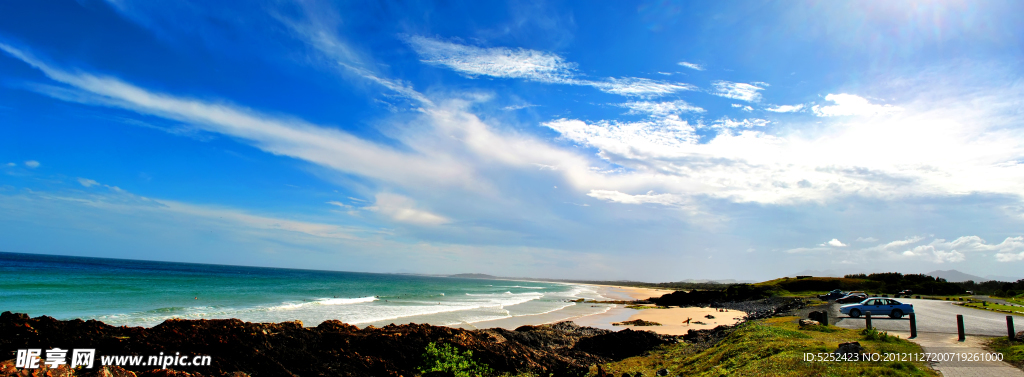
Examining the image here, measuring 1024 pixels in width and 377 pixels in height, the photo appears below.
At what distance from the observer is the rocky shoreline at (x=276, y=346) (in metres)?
9.33

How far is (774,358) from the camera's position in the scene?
10812 mm

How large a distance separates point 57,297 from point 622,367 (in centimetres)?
4807

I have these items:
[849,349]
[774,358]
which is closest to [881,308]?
[849,349]

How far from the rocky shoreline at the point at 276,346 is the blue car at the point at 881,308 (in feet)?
58.0

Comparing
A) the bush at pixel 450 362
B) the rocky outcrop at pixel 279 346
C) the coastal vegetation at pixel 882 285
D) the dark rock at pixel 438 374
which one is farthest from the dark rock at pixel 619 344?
the coastal vegetation at pixel 882 285

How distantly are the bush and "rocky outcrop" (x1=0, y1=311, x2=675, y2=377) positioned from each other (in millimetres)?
316

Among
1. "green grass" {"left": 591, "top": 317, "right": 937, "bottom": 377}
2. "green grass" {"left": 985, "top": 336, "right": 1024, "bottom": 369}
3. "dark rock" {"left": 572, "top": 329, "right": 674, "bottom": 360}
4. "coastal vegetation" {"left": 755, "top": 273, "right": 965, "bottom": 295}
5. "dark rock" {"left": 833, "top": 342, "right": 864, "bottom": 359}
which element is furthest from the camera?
"coastal vegetation" {"left": 755, "top": 273, "right": 965, "bottom": 295}

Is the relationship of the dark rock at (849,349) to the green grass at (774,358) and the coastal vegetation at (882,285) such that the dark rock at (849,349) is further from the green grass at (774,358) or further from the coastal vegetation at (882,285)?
the coastal vegetation at (882,285)

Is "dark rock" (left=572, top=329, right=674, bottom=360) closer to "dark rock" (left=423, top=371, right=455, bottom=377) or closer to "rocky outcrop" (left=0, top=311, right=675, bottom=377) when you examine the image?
"rocky outcrop" (left=0, top=311, right=675, bottom=377)

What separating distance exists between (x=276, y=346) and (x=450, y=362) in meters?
4.89

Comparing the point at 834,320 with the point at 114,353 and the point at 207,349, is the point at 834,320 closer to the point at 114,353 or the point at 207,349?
the point at 207,349

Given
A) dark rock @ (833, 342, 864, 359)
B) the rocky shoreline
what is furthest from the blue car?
dark rock @ (833, 342, 864, 359)

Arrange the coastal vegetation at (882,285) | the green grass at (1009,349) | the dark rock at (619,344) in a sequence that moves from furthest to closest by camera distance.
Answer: the coastal vegetation at (882,285) → the dark rock at (619,344) → the green grass at (1009,349)

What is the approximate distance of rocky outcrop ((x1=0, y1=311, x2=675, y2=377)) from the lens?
9406mm
